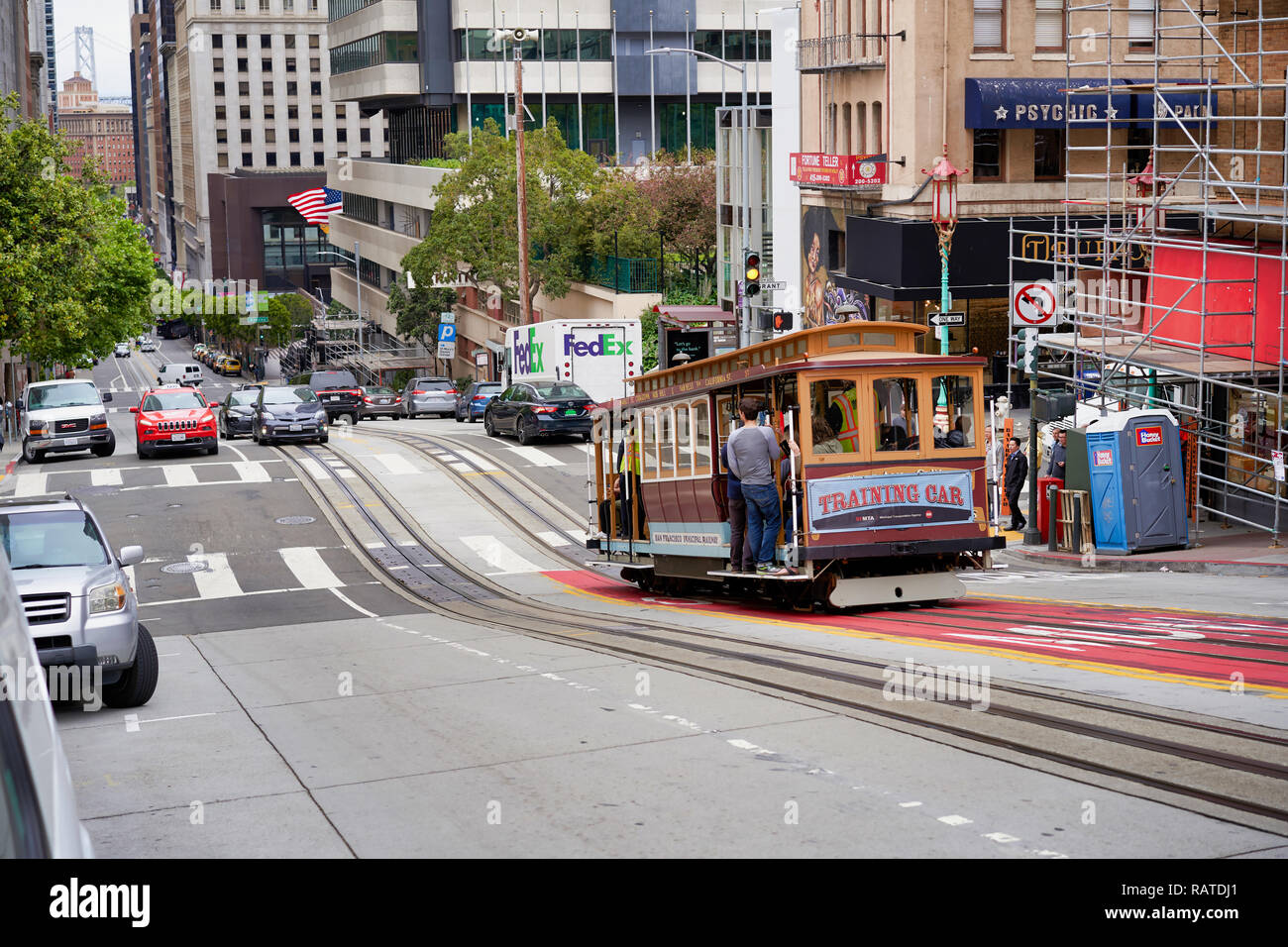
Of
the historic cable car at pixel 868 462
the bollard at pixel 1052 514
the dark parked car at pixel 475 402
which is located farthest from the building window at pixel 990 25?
the historic cable car at pixel 868 462

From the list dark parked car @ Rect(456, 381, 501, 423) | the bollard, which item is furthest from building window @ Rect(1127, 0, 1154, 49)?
dark parked car @ Rect(456, 381, 501, 423)

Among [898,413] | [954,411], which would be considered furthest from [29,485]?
[954,411]

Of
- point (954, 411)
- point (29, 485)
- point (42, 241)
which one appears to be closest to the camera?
point (954, 411)

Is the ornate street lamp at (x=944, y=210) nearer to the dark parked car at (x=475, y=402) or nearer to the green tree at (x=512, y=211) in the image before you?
the dark parked car at (x=475, y=402)

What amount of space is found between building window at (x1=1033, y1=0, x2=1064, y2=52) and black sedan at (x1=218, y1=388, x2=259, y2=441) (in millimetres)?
23361

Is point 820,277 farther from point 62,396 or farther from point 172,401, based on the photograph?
point 62,396

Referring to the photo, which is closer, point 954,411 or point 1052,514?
point 954,411

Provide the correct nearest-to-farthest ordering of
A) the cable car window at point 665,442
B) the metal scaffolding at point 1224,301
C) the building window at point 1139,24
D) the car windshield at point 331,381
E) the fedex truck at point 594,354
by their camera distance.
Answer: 1. the cable car window at point 665,442
2. the metal scaffolding at point 1224,301
3. the building window at point 1139,24
4. the fedex truck at point 594,354
5. the car windshield at point 331,381

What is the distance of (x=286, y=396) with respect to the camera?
128 ft

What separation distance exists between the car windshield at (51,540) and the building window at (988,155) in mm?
30823

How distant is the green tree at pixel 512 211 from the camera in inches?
2499

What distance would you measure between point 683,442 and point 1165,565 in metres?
6.88

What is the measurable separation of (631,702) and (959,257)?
101 ft
